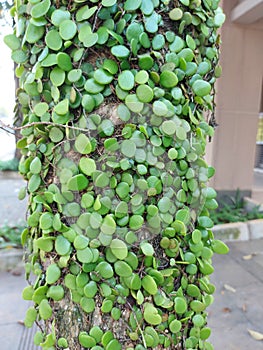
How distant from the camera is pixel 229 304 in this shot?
223 cm

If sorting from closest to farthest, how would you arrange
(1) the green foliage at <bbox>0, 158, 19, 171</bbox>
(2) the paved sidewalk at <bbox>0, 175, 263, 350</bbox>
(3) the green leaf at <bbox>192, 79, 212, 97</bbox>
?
(3) the green leaf at <bbox>192, 79, 212, 97</bbox>
(2) the paved sidewalk at <bbox>0, 175, 263, 350</bbox>
(1) the green foliage at <bbox>0, 158, 19, 171</bbox>

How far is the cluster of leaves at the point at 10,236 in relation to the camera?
290cm

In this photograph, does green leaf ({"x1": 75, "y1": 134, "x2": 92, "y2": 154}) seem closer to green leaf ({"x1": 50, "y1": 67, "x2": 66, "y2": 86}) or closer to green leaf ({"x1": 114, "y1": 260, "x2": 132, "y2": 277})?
green leaf ({"x1": 50, "y1": 67, "x2": 66, "y2": 86})

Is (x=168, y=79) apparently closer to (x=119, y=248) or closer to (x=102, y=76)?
(x=102, y=76)

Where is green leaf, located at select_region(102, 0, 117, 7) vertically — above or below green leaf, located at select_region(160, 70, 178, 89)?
above

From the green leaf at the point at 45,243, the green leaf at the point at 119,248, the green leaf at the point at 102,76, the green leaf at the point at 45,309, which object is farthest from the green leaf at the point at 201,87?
the green leaf at the point at 45,309

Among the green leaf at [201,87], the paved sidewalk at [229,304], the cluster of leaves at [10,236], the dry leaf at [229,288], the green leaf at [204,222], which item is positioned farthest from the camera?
the cluster of leaves at [10,236]

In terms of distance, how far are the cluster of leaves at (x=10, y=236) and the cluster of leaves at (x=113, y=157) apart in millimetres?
2277

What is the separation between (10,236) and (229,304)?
2.20 metres

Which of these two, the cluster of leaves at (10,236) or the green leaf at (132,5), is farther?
the cluster of leaves at (10,236)

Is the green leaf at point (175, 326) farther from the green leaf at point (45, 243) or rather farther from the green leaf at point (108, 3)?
the green leaf at point (108, 3)

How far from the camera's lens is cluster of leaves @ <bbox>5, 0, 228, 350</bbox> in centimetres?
73

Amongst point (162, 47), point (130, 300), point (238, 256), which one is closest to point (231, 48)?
point (238, 256)

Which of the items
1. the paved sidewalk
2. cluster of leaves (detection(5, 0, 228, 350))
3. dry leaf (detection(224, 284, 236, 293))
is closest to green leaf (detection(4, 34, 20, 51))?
cluster of leaves (detection(5, 0, 228, 350))
